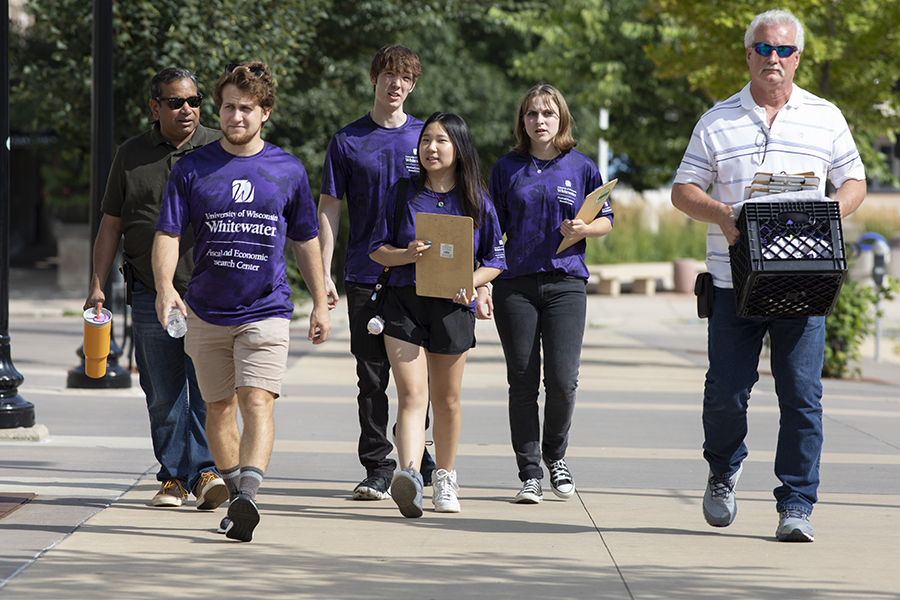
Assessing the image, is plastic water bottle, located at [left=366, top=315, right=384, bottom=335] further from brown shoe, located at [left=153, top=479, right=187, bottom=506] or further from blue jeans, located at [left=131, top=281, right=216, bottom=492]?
brown shoe, located at [left=153, top=479, right=187, bottom=506]

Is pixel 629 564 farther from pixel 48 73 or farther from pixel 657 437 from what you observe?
pixel 48 73

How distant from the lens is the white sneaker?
16.9 feet

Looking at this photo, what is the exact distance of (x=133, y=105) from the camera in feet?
40.8

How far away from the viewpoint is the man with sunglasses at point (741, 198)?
181 inches

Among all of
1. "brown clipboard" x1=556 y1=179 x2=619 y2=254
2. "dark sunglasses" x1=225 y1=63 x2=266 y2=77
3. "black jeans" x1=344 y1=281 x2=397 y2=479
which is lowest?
"black jeans" x1=344 y1=281 x2=397 y2=479

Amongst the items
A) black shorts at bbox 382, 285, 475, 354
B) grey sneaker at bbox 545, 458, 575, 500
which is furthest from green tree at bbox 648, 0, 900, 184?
black shorts at bbox 382, 285, 475, 354

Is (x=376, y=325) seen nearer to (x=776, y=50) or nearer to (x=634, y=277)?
(x=776, y=50)

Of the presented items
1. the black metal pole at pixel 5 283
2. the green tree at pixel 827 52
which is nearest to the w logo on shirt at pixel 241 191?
the black metal pole at pixel 5 283

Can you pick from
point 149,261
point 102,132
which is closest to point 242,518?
point 149,261

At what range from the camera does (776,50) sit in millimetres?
4555

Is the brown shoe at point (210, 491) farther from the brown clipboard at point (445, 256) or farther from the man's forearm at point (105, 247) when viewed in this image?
the brown clipboard at point (445, 256)

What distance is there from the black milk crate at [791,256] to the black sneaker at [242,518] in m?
2.08

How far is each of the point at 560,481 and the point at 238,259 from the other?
1.94 metres

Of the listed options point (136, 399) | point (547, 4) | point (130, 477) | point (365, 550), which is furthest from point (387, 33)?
point (365, 550)
